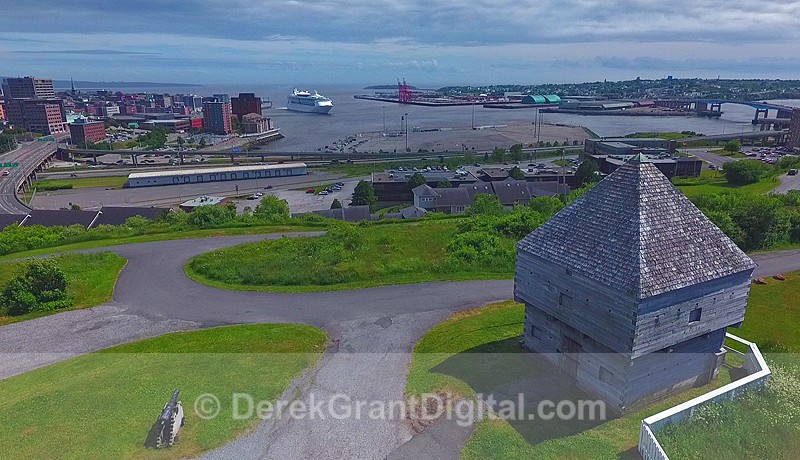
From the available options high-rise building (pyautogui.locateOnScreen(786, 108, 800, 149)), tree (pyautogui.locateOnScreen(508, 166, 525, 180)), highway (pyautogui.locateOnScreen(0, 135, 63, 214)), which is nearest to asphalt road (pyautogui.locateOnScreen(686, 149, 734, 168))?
high-rise building (pyautogui.locateOnScreen(786, 108, 800, 149))

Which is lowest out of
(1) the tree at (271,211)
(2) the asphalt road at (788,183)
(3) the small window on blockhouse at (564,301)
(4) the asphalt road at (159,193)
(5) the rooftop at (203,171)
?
(4) the asphalt road at (159,193)

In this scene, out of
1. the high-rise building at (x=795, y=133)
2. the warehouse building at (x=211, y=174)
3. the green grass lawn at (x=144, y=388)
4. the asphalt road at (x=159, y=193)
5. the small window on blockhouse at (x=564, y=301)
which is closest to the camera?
the green grass lawn at (x=144, y=388)

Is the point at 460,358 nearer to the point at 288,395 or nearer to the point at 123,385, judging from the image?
the point at 288,395

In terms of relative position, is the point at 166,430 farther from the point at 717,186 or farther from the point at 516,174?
the point at 717,186

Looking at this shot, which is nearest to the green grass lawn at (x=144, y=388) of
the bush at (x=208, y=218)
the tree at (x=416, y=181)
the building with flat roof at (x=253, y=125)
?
the bush at (x=208, y=218)

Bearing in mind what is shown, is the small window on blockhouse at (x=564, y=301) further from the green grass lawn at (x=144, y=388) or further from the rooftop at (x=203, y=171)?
the rooftop at (x=203, y=171)

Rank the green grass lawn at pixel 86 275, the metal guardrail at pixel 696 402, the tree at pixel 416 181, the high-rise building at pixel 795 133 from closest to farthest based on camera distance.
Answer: the metal guardrail at pixel 696 402
the green grass lawn at pixel 86 275
the tree at pixel 416 181
the high-rise building at pixel 795 133

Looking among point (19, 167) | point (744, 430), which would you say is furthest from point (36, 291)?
point (19, 167)
